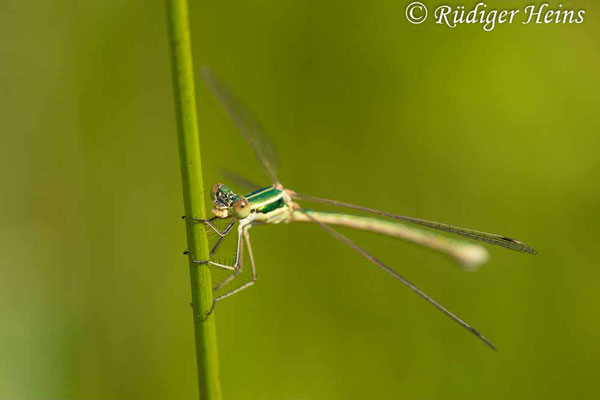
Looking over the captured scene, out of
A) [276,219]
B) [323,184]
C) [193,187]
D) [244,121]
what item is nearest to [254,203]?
[276,219]

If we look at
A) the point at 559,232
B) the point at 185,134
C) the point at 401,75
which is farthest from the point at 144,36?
the point at 559,232

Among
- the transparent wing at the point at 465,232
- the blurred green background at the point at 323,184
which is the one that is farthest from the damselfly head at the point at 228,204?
the blurred green background at the point at 323,184

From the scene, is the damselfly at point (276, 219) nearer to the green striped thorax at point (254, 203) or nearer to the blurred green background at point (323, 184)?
the green striped thorax at point (254, 203)

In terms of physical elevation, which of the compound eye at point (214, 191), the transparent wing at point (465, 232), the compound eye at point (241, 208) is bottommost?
the transparent wing at point (465, 232)

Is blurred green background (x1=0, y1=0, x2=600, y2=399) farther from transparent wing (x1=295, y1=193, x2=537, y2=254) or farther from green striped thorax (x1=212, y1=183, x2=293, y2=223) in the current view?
transparent wing (x1=295, y1=193, x2=537, y2=254)

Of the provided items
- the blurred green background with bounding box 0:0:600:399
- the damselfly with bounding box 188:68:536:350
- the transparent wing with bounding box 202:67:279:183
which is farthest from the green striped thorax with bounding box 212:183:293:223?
the blurred green background with bounding box 0:0:600:399

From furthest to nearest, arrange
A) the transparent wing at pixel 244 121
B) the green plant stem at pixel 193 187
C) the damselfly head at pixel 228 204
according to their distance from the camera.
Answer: the transparent wing at pixel 244 121 < the damselfly head at pixel 228 204 < the green plant stem at pixel 193 187

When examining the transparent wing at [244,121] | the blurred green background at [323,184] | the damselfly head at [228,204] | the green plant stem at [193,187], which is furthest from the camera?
the blurred green background at [323,184]
